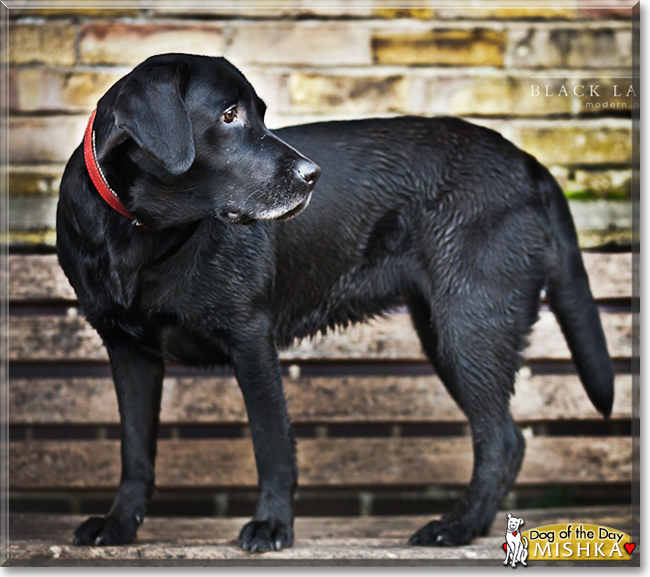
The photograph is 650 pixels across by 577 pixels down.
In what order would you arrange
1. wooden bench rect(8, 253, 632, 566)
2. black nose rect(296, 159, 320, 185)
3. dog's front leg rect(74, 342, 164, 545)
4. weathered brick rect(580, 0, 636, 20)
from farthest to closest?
1. wooden bench rect(8, 253, 632, 566)
2. weathered brick rect(580, 0, 636, 20)
3. dog's front leg rect(74, 342, 164, 545)
4. black nose rect(296, 159, 320, 185)

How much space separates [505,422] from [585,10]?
123cm

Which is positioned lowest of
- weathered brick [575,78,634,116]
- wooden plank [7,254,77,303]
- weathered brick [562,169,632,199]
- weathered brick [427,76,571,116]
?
wooden plank [7,254,77,303]

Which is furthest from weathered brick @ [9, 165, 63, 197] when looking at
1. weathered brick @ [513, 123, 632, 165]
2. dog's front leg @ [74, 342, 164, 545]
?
weathered brick @ [513, 123, 632, 165]

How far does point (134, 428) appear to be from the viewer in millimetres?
1996

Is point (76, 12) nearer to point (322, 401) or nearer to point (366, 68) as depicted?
point (366, 68)

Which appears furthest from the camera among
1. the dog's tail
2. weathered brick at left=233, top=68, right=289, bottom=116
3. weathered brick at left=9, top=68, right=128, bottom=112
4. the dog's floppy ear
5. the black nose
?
weathered brick at left=233, top=68, right=289, bottom=116

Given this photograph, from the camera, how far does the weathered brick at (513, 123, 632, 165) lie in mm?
2463

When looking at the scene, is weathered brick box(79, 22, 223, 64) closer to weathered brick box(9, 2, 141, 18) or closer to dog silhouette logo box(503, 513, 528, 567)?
weathered brick box(9, 2, 141, 18)

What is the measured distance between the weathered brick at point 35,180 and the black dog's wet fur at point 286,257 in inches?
23.3

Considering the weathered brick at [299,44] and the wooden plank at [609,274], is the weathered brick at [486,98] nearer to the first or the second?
the weathered brick at [299,44]

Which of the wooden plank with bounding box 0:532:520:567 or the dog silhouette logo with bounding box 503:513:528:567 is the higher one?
the dog silhouette logo with bounding box 503:513:528:567

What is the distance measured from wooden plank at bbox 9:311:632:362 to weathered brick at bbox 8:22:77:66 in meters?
0.80

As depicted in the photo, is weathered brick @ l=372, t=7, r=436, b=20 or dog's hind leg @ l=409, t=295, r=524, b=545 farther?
weathered brick @ l=372, t=7, r=436, b=20

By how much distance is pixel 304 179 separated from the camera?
1.72 meters
